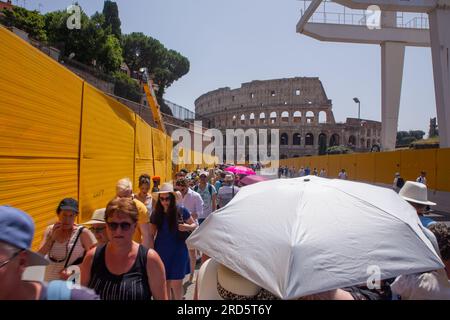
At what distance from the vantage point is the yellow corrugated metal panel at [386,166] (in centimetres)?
1953

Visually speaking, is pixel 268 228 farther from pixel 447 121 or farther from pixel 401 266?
pixel 447 121

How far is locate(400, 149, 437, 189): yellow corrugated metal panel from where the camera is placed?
15494 mm

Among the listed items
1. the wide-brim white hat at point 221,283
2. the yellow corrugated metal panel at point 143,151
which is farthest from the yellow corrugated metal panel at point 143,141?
the wide-brim white hat at point 221,283

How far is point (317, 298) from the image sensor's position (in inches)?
80.7

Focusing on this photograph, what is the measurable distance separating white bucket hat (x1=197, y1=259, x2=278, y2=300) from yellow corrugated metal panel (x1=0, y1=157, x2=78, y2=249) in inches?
65.5

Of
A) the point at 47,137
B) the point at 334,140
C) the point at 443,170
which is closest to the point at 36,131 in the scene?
the point at 47,137

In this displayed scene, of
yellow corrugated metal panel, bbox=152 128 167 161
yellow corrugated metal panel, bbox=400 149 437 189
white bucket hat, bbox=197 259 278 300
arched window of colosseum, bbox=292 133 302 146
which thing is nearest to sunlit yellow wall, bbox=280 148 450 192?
yellow corrugated metal panel, bbox=400 149 437 189

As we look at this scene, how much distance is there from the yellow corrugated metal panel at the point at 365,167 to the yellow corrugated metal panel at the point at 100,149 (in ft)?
63.2

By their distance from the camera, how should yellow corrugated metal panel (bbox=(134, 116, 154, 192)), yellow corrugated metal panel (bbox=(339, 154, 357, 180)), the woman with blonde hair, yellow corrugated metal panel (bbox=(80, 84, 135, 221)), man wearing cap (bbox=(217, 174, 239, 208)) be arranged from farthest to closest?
yellow corrugated metal panel (bbox=(339, 154, 357, 180)), yellow corrugated metal panel (bbox=(134, 116, 154, 192)), man wearing cap (bbox=(217, 174, 239, 208)), yellow corrugated metal panel (bbox=(80, 84, 135, 221)), the woman with blonde hair

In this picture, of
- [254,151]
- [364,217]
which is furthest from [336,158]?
[254,151]

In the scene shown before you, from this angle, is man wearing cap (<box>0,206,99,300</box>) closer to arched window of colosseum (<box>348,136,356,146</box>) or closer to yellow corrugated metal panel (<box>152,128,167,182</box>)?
yellow corrugated metal panel (<box>152,128,167,182</box>)

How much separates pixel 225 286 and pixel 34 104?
2358mm

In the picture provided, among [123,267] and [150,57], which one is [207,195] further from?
[150,57]
